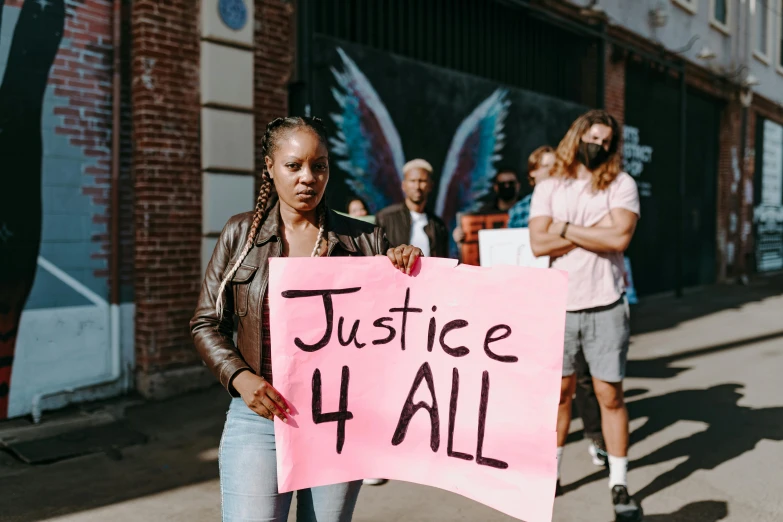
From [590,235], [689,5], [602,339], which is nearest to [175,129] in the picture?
[590,235]

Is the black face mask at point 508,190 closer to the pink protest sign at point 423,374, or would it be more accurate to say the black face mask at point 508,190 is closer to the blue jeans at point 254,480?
the pink protest sign at point 423,374

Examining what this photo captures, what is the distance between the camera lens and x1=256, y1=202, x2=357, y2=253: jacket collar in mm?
2133

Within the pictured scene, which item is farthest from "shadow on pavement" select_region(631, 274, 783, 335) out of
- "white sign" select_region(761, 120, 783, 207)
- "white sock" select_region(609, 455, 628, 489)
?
"white sock" select_region(609, 455, 628, 489)

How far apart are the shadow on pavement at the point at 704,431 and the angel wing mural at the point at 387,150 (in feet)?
12.1

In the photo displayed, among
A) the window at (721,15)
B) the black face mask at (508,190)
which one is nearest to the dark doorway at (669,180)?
the window at (721,15)

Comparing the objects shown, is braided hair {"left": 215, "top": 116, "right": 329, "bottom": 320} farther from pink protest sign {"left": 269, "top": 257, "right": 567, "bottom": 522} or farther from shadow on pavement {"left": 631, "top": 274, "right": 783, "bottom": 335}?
shadow on pavement {"left": 631, "top": 274, "right": 783, "bottom": 335}

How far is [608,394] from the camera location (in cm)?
357

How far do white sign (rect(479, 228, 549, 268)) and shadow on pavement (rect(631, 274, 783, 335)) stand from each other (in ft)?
20.2

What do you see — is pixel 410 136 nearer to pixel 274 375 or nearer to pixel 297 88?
pixel 297 88

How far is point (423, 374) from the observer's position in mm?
2168

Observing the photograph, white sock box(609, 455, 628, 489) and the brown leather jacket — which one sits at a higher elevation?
the brown leather jacket

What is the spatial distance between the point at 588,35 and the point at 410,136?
5119mm

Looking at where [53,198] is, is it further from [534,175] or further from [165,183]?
[534,175]

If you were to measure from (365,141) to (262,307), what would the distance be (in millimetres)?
5912
